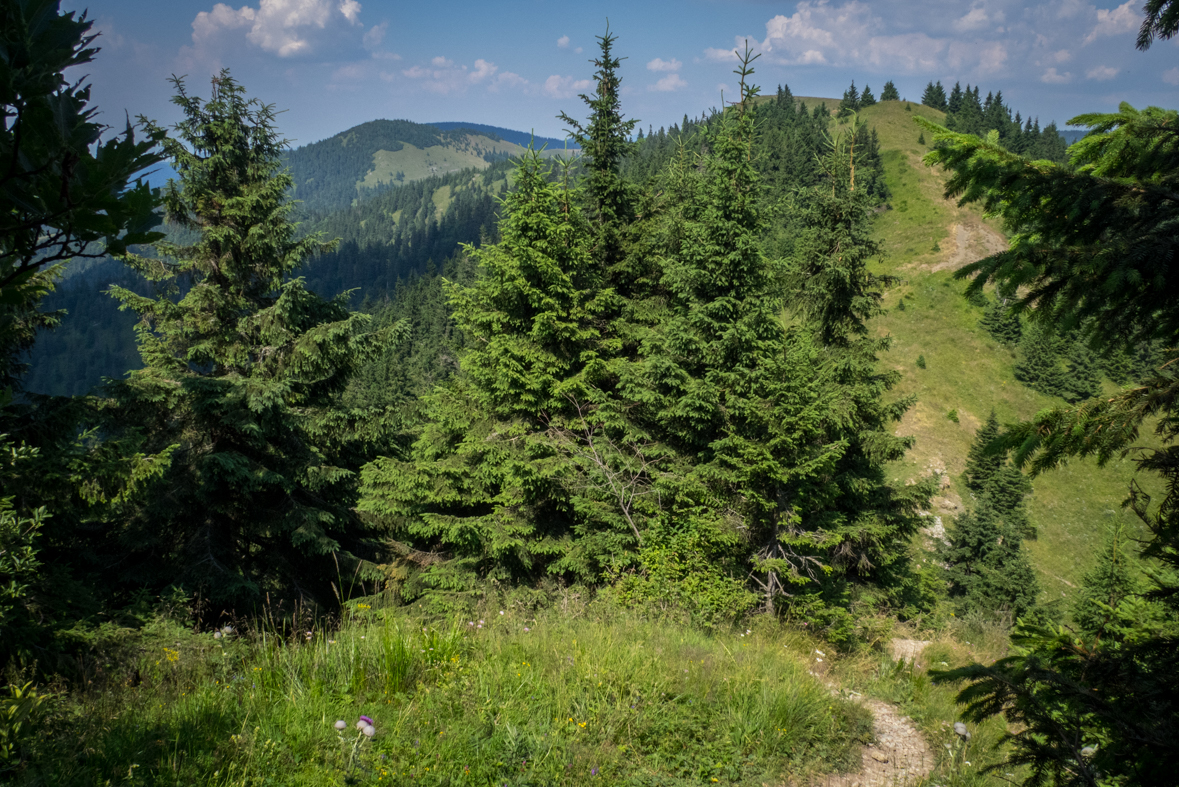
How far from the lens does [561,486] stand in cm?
1173

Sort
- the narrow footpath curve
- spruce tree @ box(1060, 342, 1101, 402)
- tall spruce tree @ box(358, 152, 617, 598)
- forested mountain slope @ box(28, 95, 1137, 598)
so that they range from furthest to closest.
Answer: spruce tree @ box(1060, 342, 1101, 402) < forested mountain slope @ box(28, 95, 1137, 598) < tall spruce tree @ box(358, 152, 617, 598) < the narrow footpath curve

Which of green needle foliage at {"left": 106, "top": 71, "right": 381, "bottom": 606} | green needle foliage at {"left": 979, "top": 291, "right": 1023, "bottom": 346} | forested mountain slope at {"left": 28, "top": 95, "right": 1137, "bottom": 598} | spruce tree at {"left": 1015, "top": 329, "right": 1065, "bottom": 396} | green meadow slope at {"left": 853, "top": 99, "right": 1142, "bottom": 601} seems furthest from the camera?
green needle foliage at {"left": 979, "top": 291, "right": 1023, "bottom": 346}

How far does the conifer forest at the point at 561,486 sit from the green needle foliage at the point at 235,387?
7 cm

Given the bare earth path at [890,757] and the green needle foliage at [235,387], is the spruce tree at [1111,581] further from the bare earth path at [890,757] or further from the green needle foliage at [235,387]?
the green needle foliage at [235,387]

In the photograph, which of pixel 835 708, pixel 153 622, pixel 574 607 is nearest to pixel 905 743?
pixel 835 708

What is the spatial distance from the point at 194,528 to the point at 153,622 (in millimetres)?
4117

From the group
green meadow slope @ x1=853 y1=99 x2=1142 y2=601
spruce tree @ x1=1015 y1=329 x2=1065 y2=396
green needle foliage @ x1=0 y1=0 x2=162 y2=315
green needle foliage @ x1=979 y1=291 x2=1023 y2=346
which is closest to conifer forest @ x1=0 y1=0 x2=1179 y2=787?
green needle foliage @ x1=0 y1=0 x2=162 y2=315

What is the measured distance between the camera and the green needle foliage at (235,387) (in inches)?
385

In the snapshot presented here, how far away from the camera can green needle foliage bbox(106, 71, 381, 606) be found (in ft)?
32.1

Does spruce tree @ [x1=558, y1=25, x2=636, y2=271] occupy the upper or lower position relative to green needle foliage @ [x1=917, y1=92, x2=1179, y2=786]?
upper

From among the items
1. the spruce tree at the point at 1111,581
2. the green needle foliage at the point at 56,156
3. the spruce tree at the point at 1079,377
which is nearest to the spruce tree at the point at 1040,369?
the spruce tree at the point at 1079,377

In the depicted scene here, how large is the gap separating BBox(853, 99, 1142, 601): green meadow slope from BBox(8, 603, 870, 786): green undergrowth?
102ft

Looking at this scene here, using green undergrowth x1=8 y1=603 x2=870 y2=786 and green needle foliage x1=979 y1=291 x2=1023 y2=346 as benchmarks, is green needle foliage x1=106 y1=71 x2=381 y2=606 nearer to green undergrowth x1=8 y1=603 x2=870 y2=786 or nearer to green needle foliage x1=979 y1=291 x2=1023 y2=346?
green undergrowth x1=8 y1=603 x2=870 y2=786

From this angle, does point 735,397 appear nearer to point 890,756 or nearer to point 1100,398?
point 890,756
